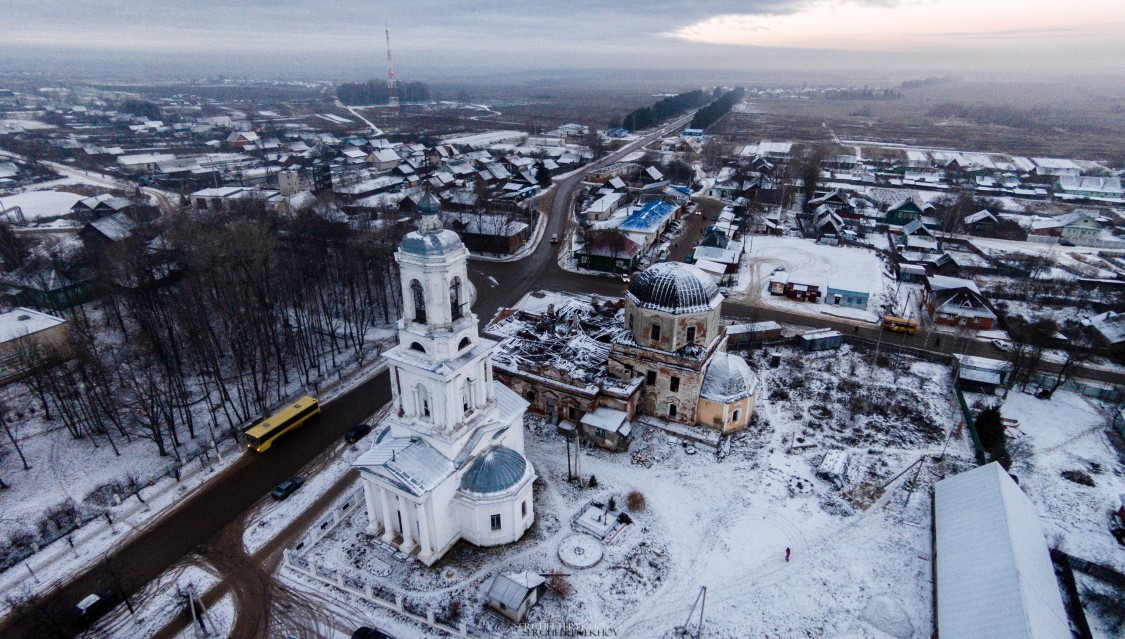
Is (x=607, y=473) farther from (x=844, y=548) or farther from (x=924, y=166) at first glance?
(x=924, y=166)

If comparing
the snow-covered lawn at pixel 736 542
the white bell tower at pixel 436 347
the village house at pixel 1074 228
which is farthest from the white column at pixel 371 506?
the village house at pixel 1074 228

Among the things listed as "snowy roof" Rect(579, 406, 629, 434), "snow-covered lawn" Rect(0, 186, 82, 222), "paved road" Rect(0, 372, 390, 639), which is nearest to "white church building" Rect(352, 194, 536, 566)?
"snowy roof" Rect(579, 406, 629, 434)

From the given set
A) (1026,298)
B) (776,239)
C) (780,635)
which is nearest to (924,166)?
(776,239)

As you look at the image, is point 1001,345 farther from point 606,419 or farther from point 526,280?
point 526,280

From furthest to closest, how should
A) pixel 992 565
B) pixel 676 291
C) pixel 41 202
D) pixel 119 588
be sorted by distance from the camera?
pixel 41 202
pixel 676 291
pixel 119 588
pixel 992 565

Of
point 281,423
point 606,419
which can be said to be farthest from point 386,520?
point 606,419

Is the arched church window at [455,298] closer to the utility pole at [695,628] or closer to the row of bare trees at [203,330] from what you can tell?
the utility pole at [695,628]
